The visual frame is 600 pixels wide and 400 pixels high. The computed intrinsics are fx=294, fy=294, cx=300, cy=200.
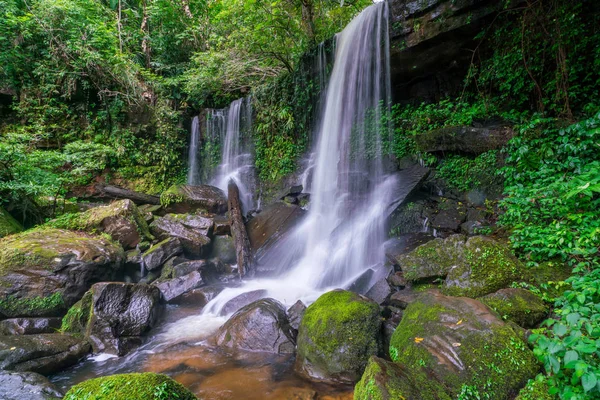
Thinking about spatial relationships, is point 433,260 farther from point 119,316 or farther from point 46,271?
point 46,271

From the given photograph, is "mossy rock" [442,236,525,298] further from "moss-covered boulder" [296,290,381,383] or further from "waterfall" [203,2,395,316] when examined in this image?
"waterfall" [203,2,395,316]

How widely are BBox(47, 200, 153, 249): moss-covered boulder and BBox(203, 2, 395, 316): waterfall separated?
341 centimetres

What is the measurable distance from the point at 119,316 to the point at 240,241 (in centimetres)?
355

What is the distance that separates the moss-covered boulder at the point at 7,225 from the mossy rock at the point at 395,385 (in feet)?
26.9

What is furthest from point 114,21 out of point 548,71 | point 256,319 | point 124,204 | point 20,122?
point 548,71

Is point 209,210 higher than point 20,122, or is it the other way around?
point 20,122

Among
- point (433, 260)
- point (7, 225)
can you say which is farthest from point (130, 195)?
point (433, 260)

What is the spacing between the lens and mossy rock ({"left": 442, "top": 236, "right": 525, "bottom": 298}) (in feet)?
11.8

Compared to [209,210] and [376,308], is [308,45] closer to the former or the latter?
[209,210]

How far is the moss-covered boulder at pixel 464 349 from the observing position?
240 centimetres

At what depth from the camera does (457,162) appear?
686cm

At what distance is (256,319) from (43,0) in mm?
14620

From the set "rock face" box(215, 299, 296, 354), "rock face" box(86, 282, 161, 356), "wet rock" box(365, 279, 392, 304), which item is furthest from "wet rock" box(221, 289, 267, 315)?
"wet rock" box(365, 279, 392, 304)

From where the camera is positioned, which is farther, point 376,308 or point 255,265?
point 255,265
